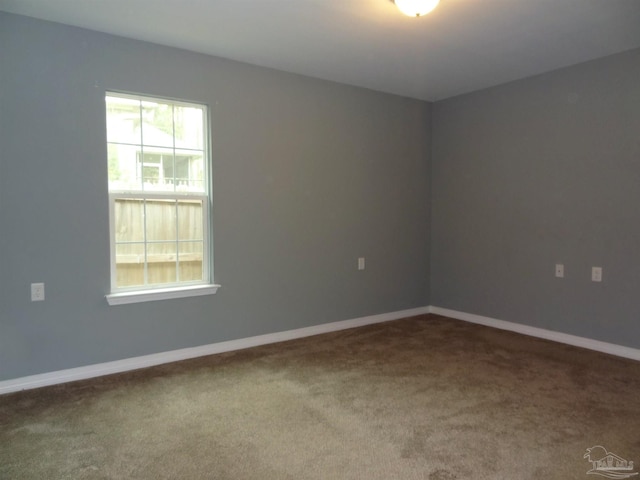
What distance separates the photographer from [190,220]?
3.50m

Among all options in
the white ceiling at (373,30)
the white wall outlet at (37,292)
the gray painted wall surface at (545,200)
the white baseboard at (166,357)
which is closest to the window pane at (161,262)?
the white baseboard at (166,357)

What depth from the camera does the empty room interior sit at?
7.51ft

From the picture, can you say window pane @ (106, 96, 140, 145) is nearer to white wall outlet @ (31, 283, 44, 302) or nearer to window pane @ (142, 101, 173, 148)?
window pane @ (142, 101, 173, 148)

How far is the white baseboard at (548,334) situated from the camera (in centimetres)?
349

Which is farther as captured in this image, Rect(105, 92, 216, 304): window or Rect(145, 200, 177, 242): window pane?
Rect(145, 200, 177, 242): window pane

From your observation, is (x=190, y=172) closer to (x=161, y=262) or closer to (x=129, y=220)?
(x=129, y=220)

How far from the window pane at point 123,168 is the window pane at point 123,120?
56 mm

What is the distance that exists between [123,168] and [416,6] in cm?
221

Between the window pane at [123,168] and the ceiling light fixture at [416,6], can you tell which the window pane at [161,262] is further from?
the ceiling light fixture at [416,6]

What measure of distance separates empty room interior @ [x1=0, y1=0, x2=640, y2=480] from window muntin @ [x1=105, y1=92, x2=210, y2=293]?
0.05 ft

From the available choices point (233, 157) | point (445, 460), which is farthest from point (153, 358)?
point (445, 460)

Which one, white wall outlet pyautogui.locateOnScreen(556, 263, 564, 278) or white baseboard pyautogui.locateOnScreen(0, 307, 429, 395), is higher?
white wall outlet pyautogui.locateOnScreen(556, 263, 564, 278)

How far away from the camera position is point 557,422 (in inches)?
93.4

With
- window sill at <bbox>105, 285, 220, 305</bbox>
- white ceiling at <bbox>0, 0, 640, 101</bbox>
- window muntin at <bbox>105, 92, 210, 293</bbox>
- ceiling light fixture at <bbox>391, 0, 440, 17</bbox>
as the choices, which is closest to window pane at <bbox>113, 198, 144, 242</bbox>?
window muntin at <bbox>105, 92, 210, 293</bbox>
